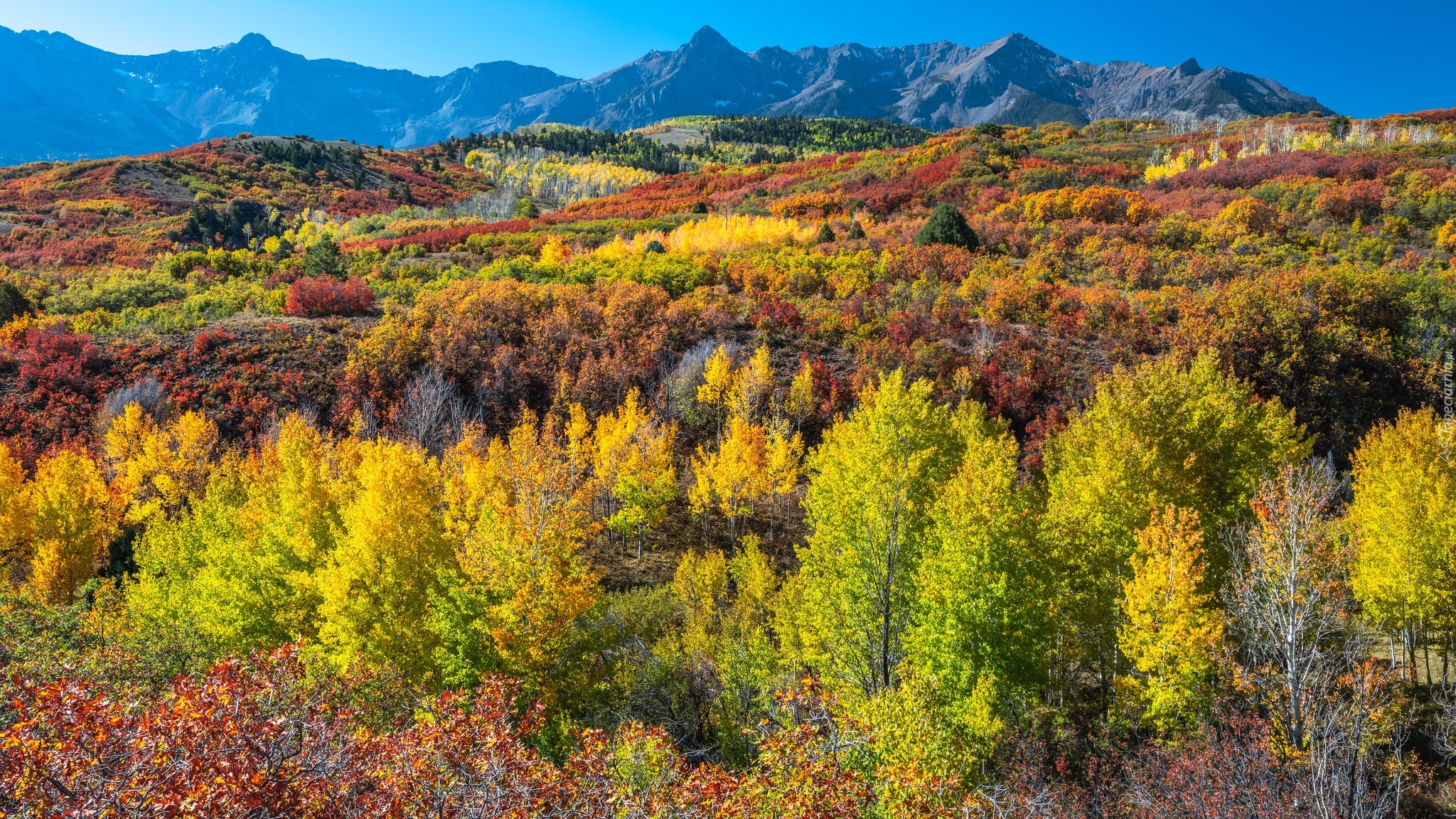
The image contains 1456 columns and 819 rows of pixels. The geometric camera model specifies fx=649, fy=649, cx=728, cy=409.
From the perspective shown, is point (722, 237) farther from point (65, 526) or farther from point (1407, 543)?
point (1407, 543)

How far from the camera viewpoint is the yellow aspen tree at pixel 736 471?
2936 centimetres

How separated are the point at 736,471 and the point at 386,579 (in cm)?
1503

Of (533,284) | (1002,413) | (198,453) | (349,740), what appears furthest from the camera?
(533,284)

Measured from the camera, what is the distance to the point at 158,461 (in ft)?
98.2

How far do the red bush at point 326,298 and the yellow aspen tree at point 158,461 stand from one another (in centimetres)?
1461

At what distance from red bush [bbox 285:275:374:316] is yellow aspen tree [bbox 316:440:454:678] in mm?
32063

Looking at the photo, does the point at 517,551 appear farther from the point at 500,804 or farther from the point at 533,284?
the point at 533,284

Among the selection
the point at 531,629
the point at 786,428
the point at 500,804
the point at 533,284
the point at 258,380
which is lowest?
the point at 531,629

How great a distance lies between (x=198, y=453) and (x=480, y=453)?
1282cm

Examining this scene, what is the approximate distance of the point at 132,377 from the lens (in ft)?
121

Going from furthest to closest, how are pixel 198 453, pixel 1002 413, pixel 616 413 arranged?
pixel 616 413 → pixel 1002 413 → pixel 198 453

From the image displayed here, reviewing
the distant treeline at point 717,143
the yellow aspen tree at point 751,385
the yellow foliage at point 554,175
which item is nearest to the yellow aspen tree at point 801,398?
the yellow aspen tree at point 751,385

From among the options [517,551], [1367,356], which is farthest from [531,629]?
[1367,356]

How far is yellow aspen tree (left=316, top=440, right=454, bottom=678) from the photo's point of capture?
17312 mm
